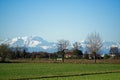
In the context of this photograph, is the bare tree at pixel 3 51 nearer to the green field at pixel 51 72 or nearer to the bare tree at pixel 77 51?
Result: the bare tree at pixel 77 51

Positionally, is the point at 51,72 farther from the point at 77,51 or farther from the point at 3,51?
the point at 77,51

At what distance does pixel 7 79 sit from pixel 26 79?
2.31 m

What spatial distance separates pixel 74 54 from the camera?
146 m

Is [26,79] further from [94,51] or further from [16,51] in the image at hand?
[16,51]

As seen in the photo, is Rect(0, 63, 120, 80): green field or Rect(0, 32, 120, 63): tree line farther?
Rect(0, 32, 120, 63): tree line

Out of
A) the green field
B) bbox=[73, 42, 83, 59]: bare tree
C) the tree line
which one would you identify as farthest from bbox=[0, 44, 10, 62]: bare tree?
the green field

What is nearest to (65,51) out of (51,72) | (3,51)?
(3,51)

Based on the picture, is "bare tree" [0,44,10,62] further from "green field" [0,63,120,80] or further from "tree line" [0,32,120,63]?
"green field" [0,63,120,80]

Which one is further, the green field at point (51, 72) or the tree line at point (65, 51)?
the tree line at point (65, 51)

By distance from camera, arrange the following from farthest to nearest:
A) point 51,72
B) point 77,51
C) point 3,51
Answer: point 77,51
point 3,51
point 51,72

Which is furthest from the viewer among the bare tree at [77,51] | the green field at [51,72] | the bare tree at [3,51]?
the bare tree at [77,51]

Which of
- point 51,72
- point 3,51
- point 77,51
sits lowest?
point 51,72

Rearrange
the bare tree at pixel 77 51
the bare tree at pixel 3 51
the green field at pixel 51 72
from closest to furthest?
the green field at pixel 51 72, the bare tree at pixel 3 51, the bare tree at pixel 77 51

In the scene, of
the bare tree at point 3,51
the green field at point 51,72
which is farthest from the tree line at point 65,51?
the green field at point 51,72
